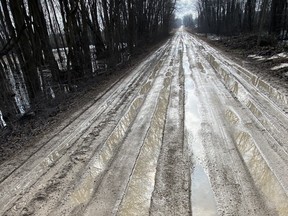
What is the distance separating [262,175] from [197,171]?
3.03 ft

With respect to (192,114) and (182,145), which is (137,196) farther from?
(192,114)

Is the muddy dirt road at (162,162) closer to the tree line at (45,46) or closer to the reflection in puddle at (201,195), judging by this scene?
the reflection in puddle at (201,195)

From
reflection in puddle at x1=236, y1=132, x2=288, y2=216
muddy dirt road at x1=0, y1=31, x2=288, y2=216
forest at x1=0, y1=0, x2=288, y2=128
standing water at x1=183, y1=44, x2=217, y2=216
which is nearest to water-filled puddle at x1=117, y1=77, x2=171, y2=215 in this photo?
muddy dirt road at x1=0, y1=31, x2=288, y2=216

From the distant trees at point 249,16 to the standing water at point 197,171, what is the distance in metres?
13.5

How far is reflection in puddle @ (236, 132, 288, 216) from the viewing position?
347cm

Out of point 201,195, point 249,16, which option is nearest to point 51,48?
point 201,195

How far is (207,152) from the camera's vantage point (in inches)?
192

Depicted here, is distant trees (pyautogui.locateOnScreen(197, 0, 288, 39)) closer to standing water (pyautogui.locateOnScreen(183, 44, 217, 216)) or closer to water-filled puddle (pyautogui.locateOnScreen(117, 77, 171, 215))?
standing water (pyautogui.locateOnScreen(183, 44, 217, 216))

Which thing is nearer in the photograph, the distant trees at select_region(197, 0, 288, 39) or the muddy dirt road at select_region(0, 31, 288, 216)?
the muddy dirt road at select_region(0, 31, 288, 216)

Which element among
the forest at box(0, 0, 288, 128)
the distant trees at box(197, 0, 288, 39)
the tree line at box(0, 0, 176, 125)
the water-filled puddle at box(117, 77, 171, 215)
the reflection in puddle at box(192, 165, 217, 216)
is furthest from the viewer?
the distant trees at box(197, 0, 288, 39)

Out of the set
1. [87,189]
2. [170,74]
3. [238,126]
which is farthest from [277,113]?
[170,74]

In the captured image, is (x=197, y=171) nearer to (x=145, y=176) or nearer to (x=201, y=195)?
(x=201, y=195)

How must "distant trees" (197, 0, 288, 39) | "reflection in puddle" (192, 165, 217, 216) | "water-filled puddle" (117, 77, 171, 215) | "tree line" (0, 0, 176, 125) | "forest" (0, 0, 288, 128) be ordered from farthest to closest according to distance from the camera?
"distant trees" (197, 0, 288, 39), "tree line" (0, 0, 176, 125), "forest" (0, 0, 288, 128), "water-filled puddle" (117, 77, 171, 215), "reflection in puddle" (192, 165, 217, 216)

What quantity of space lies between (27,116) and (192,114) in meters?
4.75
